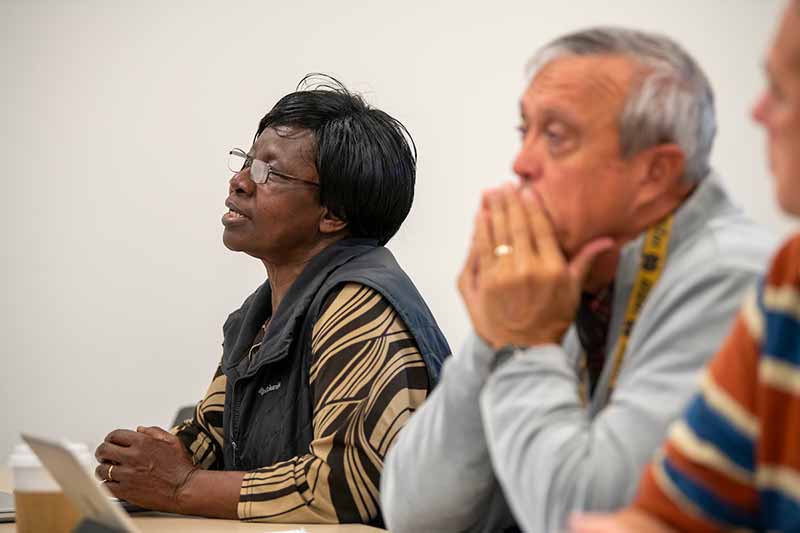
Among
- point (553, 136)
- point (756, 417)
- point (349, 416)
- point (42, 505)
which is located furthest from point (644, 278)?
point (42, 505)

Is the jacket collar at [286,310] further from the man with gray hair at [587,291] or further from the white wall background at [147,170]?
the white wall background at [147,170]

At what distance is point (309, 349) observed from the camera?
2.21m

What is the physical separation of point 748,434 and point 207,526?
123 cm

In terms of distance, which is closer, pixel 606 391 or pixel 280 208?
pixel 606 391

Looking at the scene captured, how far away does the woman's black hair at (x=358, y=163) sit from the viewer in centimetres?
245

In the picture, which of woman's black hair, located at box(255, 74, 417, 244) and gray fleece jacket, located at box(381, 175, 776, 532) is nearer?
gray fleece jacket, located at box(381, 175, 776, 532)

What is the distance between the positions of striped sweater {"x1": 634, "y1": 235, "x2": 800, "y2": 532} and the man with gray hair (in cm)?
20

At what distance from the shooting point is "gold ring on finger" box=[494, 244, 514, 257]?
4.43 ft

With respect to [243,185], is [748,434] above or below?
below

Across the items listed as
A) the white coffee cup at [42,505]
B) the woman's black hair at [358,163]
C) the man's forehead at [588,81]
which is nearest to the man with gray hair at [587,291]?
the man's forehead at [588,81]

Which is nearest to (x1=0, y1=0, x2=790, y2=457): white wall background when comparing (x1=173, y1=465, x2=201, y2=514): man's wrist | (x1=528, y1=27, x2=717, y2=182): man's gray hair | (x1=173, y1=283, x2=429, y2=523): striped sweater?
(x1=173, y1=283, x2=429, y2=523): striped sweater

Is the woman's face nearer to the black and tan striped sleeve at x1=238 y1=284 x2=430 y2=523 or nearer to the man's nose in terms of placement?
the man's nose

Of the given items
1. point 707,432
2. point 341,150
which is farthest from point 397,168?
point 707,432

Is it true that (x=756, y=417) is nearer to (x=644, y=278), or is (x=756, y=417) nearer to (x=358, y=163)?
(x=644, y=278)
